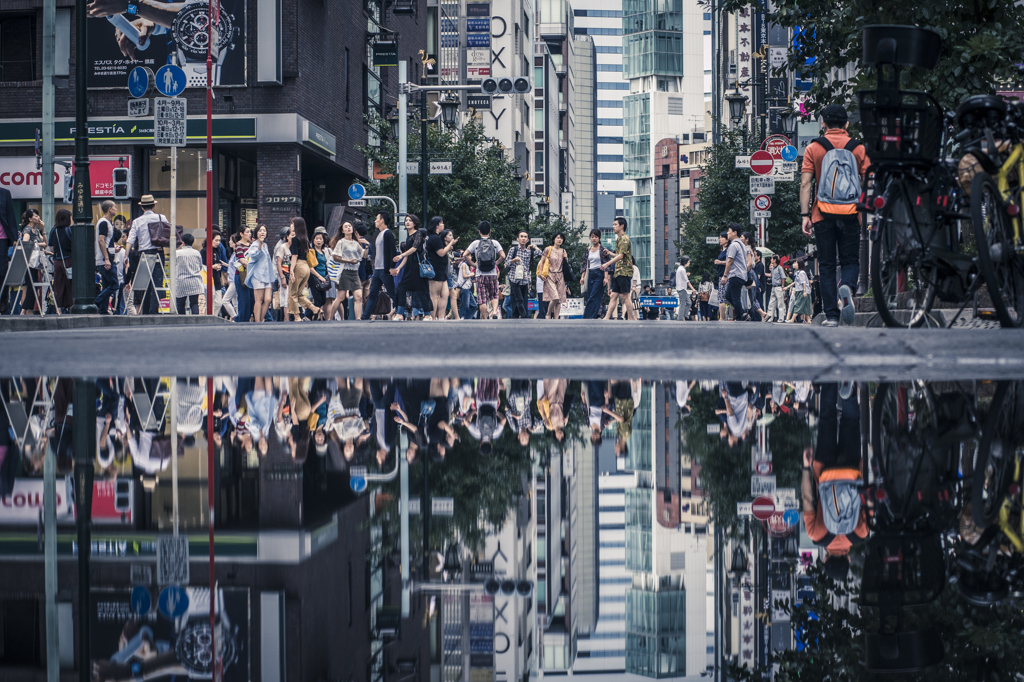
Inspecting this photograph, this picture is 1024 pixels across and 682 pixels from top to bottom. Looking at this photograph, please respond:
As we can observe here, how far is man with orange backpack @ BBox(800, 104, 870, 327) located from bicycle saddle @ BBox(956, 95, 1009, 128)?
3.95 m

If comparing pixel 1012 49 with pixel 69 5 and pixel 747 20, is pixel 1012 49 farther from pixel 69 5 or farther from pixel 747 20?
pixel 747 20

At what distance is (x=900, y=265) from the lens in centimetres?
805

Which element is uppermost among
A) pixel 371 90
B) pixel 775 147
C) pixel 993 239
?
pixel 371 90

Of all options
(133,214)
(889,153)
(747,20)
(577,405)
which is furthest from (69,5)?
(747,20)

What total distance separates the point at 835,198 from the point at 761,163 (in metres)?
18.7

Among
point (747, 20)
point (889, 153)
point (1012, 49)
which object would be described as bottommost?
point (889, 153)

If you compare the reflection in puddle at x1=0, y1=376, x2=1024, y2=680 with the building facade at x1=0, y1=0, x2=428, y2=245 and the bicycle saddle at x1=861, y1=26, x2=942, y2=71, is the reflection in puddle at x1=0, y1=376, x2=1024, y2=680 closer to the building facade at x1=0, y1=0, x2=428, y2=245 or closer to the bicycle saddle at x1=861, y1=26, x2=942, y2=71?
the bicycle saddle at x1=861, y1=26, x2=942, y2=71

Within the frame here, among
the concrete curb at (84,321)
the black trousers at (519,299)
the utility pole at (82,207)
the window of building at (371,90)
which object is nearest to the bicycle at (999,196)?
the concrete curb at (84,321)

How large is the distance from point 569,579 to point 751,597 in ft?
0.82

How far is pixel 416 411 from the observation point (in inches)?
151

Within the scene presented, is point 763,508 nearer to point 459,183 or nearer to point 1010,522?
point 1010,522

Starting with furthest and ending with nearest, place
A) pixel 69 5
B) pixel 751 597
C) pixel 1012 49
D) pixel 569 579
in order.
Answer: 1. pixel 69 5
2. pixel 1012 49
3. pixel 569 579
4. pixel 751 597

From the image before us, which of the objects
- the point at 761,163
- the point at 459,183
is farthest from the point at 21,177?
the point at 761,163

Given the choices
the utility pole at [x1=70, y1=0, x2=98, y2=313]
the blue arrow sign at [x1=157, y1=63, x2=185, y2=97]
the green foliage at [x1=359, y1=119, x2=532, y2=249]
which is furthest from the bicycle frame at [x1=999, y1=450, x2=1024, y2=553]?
the green foliage at [x1=359, y1=119, x2=532, y2=249]
